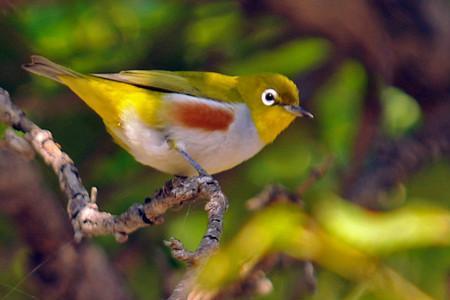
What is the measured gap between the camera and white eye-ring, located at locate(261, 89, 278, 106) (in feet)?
10.7

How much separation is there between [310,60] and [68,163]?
1.75 meters

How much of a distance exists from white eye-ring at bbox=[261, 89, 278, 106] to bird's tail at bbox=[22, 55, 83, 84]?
0.69m

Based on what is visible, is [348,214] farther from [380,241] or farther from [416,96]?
[416,96]

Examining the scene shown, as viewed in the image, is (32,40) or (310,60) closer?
(32,40)

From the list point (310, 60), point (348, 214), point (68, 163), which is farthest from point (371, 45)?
point (348, 214)

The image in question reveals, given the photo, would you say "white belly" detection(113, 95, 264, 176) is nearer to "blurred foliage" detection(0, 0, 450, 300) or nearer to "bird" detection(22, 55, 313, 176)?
"bird" detection(22, 55, 313, 176)

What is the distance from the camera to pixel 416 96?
4.14 m

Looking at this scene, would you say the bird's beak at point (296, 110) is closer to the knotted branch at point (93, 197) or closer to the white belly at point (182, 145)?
the white belly at point (182, 145)

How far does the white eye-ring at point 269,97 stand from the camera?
327 centimetres

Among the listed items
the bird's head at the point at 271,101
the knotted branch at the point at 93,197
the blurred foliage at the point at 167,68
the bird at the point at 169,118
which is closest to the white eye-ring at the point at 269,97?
the bird's head at the point at 271,101

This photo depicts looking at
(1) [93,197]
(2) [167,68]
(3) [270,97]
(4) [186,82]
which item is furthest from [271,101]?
(1) [93,197]

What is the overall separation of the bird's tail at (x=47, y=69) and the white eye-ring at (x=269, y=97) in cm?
69

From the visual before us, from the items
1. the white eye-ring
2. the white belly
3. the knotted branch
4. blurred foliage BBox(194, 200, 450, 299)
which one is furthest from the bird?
blurred foliage BBox(194, 200, 450, 299)

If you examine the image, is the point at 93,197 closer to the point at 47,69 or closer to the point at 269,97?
the point at 47,69
